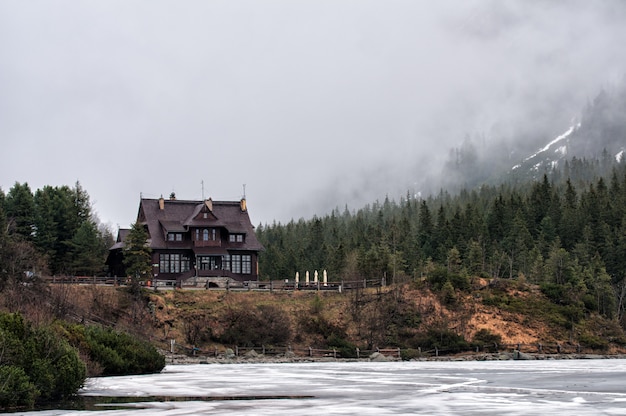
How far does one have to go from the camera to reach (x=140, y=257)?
2879 inches

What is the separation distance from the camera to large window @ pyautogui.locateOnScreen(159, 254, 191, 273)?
81.7m

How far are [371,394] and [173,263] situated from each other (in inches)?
2280

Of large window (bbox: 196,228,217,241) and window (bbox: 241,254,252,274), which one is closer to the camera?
large window (bbox: 196,228,217,241)

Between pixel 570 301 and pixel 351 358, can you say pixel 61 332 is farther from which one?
pixel 570 301

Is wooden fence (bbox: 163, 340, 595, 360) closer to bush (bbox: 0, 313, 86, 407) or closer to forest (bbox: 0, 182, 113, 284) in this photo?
forest (bbox: 0, 182, 113, 284)

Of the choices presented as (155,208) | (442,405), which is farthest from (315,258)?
(442,405)

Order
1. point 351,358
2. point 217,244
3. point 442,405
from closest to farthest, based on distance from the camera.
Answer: point 442,405
point 351,358
point 217,244

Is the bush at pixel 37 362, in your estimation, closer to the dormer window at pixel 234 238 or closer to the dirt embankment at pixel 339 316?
the dirt embankment at pixel 339 316

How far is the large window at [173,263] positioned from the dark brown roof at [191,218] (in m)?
1.44

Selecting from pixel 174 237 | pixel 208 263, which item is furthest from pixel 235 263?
pixel 174 237

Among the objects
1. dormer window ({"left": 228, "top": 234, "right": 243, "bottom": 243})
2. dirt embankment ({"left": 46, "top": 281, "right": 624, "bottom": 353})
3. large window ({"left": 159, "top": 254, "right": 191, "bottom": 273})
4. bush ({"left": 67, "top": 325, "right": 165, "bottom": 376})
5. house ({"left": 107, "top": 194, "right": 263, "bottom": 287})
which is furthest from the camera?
dormer window ({"left": 228, "top": 234, "right": 243, "bottom": 243})

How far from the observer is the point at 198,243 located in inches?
3223

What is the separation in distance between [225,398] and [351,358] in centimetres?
3837

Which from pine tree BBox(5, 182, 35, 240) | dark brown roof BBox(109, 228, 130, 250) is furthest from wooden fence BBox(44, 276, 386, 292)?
pine tree BBox(5, 182, 35, 240)
